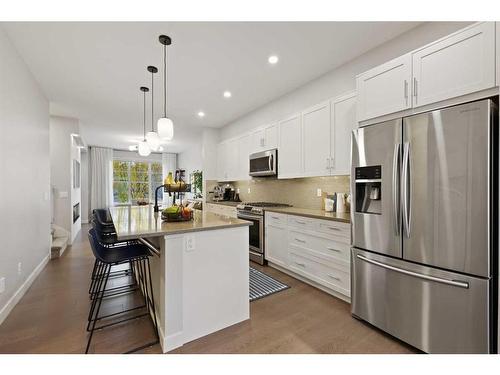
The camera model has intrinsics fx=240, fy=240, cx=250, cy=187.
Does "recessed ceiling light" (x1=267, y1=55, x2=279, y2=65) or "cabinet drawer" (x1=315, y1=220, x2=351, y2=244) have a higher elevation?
"recessed ceiling light" (x1=267, y1=55, x2=279, y2=65)

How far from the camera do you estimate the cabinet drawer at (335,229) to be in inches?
99.7

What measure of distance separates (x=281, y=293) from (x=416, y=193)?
1.84m

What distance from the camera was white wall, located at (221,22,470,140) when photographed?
2270mm

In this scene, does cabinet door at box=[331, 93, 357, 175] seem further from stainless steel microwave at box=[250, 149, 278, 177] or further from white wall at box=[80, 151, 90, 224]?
white wall at box=[80, 151, 90, 224]

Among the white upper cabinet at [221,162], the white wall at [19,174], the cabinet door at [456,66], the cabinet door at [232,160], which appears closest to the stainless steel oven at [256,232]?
the cabinet door at [232,160]

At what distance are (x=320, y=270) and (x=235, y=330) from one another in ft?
4.12

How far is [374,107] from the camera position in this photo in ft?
7.23

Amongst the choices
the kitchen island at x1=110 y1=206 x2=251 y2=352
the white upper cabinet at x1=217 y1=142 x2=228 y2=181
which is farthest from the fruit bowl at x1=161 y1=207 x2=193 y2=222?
the white upper cabinet at x1=217 y1=142 x2=228 y2=181

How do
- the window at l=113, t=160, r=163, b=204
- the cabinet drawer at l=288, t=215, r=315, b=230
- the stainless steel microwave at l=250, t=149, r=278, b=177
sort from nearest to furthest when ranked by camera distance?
the cabinet drawer at l=288, t=215, r=315, b=230, the stainless steel microwave at l=250, t=149, r=278, b=177, the window at l=113, t=160, r=163, b=204

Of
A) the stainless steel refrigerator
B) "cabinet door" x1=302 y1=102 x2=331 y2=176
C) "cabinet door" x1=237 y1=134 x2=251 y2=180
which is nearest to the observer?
the stainless steel refrigerator

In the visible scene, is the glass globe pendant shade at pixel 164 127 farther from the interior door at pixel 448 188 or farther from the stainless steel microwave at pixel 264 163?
the interior door at pixel 448 188

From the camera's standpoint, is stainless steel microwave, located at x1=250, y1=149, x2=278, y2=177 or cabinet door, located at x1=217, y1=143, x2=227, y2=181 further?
cabinet door, located at x1=217, y1=143, x2=227, y2=181

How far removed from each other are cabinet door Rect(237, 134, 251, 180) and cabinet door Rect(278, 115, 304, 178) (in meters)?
1.01

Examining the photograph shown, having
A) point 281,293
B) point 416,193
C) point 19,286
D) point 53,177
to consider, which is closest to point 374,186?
point 416,193
